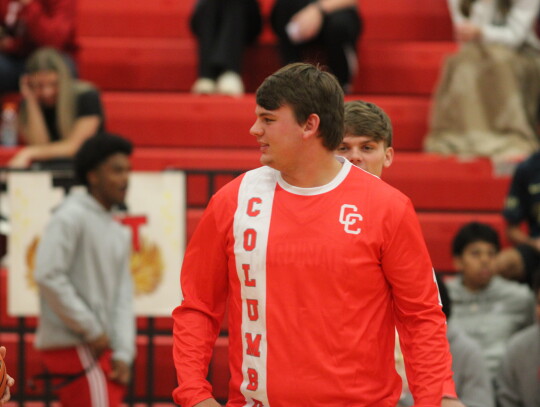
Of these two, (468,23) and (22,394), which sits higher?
(468,23)

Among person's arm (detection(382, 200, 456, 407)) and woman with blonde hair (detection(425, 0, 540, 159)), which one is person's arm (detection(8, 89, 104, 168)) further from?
person's arm (detection(382, 200, 456, 407))

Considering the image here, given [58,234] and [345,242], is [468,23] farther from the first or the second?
[345,242]

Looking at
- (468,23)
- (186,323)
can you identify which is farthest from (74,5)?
(186,323)

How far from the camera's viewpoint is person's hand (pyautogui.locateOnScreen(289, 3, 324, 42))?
7457 millimetres

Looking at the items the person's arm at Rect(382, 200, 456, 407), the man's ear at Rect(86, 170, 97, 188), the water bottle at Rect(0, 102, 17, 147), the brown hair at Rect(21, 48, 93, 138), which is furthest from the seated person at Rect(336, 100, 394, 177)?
the water bottle at Rect(0, 102, 17, 147)

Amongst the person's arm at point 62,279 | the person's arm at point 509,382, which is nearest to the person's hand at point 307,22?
the person's arm at point 62,279

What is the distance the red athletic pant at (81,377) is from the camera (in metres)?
5.50

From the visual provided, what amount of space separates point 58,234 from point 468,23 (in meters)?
3.42

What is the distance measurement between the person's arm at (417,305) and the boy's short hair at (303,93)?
14.4 inches

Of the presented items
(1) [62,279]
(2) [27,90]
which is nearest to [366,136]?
(1) [62,279]

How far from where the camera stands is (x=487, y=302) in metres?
6.07

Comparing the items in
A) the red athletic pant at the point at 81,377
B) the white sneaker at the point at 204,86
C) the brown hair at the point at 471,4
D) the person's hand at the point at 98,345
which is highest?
the brown hair at the point at 471,4

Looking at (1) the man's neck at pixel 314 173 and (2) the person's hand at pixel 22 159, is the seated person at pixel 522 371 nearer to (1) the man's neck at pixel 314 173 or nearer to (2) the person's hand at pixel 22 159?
(1) the man's neck at pixel 314 173

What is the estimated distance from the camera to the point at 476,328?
600 centimetres
